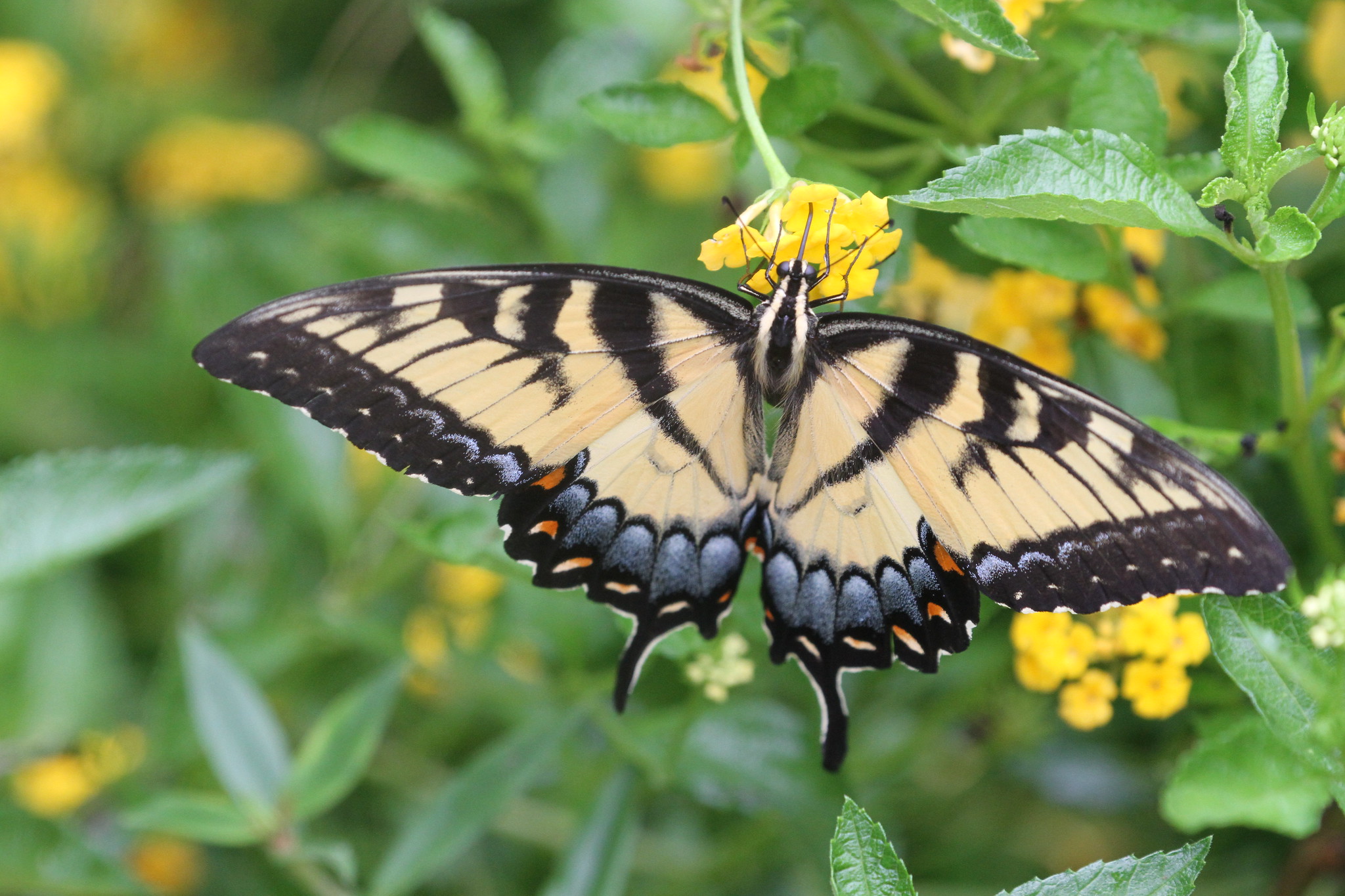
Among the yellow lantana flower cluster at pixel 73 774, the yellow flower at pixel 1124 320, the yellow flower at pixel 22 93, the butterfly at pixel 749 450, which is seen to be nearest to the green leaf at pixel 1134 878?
the butterfly at pixel 749 450

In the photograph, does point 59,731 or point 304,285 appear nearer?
point 59,731

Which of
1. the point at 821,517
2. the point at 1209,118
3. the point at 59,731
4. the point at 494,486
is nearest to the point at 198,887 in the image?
the point at 59,731

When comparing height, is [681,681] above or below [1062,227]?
below

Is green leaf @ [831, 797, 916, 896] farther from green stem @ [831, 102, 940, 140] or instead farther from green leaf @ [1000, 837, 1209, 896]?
green stem @ [831, 102, 940, 140]

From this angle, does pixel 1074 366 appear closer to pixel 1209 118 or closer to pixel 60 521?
pixel 1209 118

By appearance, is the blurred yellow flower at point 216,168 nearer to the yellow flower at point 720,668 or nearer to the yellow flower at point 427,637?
the yellow flower at point 427,637

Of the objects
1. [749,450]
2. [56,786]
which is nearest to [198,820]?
[56,786]
